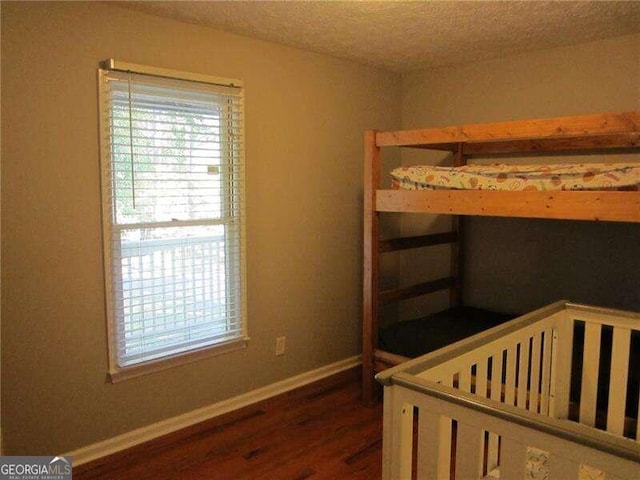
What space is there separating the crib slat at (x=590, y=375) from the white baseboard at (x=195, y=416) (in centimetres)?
170

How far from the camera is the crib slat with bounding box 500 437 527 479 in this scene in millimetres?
1192

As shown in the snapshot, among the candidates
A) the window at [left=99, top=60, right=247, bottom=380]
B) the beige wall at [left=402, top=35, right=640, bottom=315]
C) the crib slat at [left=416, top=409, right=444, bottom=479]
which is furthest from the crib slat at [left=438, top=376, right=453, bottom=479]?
the beige wall at [left=402, top=35, right=640, bottom=315]

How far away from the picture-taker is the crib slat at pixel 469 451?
1.26 meters

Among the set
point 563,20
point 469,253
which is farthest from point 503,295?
point 563,20

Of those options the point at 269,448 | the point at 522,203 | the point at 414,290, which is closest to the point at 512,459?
the point at 522,203

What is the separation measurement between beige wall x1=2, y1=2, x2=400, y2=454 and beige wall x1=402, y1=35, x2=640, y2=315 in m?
0.68

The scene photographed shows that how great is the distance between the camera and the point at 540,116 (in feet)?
10.5

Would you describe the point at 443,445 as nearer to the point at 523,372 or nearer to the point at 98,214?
the point at 523,372

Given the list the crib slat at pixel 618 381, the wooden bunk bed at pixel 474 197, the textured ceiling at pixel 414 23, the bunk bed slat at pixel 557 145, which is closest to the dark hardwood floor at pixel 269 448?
the wooden bunk bed at pixel 474 197

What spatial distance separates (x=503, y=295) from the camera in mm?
3453

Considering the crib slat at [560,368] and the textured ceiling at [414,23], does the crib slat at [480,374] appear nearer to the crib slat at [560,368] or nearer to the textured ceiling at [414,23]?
the crib slat at [560,368]

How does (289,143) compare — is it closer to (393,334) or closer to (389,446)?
(393,334)

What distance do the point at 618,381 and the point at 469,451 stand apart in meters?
1.11

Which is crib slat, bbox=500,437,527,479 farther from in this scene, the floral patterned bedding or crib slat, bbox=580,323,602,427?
crib slat, bbox=580,323,602,427
